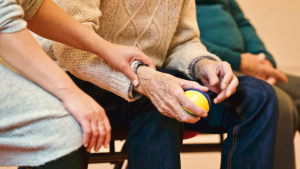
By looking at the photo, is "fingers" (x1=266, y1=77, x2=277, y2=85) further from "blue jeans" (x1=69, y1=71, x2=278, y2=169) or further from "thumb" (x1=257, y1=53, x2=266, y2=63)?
"blue jeans" (x1=69, y1=71, x2=278, y2=169)

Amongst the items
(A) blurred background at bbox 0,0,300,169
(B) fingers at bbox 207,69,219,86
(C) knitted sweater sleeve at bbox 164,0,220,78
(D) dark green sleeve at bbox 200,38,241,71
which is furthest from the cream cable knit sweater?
(A) blurred background at bbox 0,0,300,169

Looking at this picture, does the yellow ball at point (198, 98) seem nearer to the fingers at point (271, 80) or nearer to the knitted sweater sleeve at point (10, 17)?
the knitted sweater sleeve at point (10, 17)

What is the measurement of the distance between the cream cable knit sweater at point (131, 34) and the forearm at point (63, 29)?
43 mm

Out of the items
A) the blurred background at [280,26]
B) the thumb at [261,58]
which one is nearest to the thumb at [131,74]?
the thumb at [261,58]

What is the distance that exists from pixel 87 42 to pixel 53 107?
227mm

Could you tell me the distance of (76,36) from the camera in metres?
0.64

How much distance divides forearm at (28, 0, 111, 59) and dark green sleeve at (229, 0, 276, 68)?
3.70 ft

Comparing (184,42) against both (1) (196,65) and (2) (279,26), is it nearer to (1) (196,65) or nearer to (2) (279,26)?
(1) (196,65)

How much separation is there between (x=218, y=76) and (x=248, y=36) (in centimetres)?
87

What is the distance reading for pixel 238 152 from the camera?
2.35ft

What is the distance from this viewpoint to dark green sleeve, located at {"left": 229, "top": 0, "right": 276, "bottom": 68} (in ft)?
4.94

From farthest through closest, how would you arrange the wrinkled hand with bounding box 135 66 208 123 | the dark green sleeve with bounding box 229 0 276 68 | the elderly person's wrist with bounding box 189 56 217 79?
the dark green sleeve with bounding box 229 0 276 68, the elderly person's wrist with bounding box 189 56 217 79, the wrinkled hand with bounding box 135 66 208 123

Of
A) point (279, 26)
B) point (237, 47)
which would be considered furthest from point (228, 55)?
point (279, 26)

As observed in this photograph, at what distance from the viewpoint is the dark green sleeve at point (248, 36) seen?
4.94 ft
